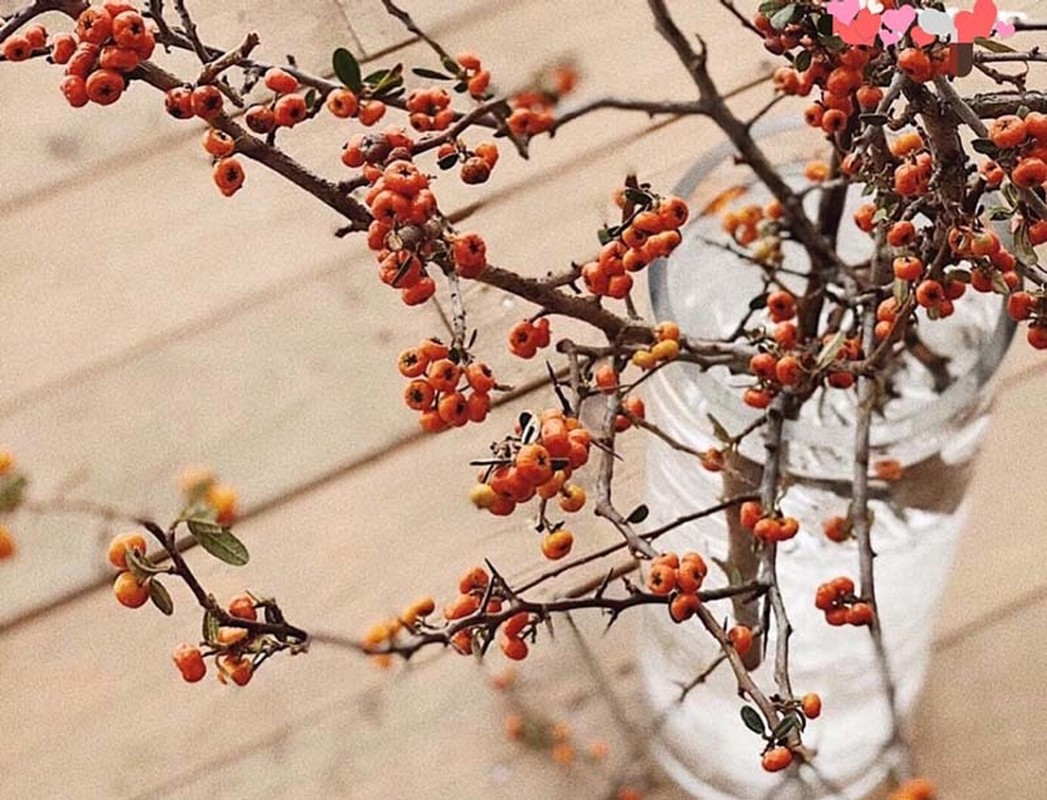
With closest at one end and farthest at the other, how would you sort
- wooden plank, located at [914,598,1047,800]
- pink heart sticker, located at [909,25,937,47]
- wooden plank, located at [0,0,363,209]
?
pink heart sticker, located at [909,25,937,47] < wooden plank, located at [914,598,1047,800] < wooden plank, located at [0,0,363,209]

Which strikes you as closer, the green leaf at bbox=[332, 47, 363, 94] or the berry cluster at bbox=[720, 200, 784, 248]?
the green leaf at bbox=[332, 47, 363, 94]

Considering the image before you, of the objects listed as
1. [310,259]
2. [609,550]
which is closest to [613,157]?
[310,259]

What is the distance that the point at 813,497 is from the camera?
563 mm

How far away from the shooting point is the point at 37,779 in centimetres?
79

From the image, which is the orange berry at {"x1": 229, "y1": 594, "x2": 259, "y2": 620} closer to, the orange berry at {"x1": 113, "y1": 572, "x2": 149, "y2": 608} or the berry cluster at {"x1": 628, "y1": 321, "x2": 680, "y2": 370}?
the orange berry at {"x1": 113, "y1": 572, "x2": 149, "y2": 608}

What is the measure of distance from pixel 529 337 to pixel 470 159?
59 millimetres

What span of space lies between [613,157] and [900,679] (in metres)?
0.32

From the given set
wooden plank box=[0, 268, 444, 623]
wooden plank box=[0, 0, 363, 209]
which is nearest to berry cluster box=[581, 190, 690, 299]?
wooden plank box=[0, 268, 444, 623]

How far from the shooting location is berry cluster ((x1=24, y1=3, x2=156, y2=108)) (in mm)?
352

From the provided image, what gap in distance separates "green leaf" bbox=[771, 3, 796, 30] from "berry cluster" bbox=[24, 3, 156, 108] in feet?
0.50

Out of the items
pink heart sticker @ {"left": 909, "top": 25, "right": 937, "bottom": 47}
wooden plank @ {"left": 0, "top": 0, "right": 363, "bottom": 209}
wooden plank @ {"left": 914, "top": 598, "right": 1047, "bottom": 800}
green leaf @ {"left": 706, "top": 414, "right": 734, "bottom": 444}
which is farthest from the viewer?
wooden plank @ {"left": 0, "top": 0, "right": 363, "bottom": 209}

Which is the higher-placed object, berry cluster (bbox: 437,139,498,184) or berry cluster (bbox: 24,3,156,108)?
berry cluster (bbox: 24,3,156,108)

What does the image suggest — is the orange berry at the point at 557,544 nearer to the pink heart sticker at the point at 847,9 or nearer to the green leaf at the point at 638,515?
the green leaf at the point at 638,515

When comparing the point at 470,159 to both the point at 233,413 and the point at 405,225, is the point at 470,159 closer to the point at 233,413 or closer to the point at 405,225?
the point at 405,225
